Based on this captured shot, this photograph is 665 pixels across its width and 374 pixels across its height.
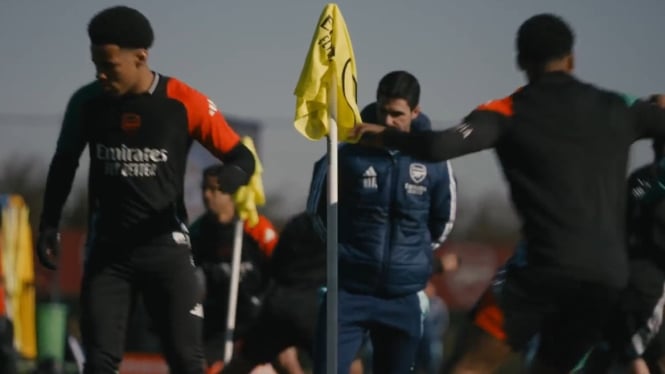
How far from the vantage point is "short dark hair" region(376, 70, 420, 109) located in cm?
891

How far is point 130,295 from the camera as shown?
768cm

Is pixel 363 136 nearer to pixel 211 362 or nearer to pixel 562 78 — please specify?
pixel 562 78

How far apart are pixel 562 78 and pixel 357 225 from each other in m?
2.52

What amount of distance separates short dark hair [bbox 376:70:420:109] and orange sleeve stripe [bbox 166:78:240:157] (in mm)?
1487

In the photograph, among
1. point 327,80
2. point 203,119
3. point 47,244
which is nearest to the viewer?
point 203,119

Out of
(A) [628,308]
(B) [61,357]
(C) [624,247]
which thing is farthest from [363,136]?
(B) [61,357]

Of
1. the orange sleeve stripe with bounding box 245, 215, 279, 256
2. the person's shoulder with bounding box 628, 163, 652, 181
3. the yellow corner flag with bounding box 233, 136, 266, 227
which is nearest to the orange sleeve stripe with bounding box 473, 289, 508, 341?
the person's shoulder with bounding box 628, 163, 652, 181

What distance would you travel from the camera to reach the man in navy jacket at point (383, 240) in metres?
8.94

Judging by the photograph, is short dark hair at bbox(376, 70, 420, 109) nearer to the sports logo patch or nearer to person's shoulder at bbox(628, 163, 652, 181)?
the sports logo patch

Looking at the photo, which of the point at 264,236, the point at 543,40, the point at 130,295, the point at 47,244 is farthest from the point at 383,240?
the point at 264,236

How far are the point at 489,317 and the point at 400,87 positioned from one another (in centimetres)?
211

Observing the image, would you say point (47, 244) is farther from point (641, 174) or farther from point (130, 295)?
point (641, 174)

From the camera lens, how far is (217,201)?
1242cm

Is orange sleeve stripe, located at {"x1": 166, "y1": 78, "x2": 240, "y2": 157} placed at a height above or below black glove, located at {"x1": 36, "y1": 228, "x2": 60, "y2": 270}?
above
